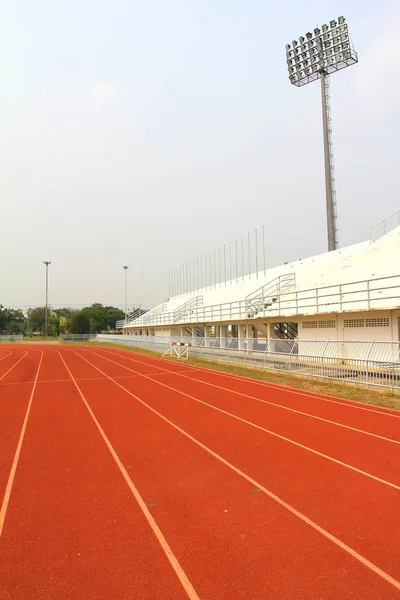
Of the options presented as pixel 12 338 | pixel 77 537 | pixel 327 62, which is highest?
pixel 327 62

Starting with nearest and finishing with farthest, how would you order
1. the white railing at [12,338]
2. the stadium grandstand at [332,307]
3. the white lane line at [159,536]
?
1. the white lane line at [159,536]
2. the stadium grandstand at [332,307]
3. the white railing at [12,338]

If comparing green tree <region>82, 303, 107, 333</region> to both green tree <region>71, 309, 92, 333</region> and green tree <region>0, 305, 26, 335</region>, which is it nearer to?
green tree <region>0, 305, 26, 335</region>

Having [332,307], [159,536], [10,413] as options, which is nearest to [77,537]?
[159,536]

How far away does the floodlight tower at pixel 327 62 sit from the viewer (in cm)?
3906

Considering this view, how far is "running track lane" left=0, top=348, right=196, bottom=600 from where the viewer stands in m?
3.18

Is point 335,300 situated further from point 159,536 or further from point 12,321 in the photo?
point 12,321

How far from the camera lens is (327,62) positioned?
137 feet

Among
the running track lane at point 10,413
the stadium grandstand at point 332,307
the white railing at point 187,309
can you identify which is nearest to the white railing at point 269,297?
the stadium grandstand at point 332,307

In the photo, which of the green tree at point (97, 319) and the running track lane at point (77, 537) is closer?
the running track lane at point (77, 537)

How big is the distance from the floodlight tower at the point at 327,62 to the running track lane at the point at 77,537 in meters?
36.0

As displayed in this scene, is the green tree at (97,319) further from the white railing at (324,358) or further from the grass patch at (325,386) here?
the grass patch at (325,386)

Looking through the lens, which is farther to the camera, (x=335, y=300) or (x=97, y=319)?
(x=97, y=319)

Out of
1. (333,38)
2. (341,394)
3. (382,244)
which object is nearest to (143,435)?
(341,394)

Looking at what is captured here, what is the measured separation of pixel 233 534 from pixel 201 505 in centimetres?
73
